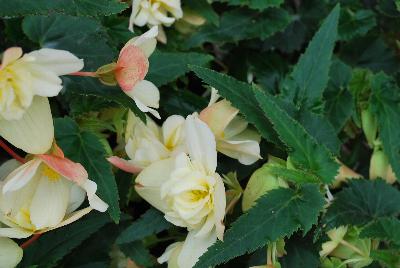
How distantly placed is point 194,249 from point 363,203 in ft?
0.75

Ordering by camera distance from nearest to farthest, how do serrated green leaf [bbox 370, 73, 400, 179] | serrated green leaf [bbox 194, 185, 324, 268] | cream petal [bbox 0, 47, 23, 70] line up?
cream petal [bbox 0, 47, 23, 70] < serrated green leaf [bbox 194, 185, 324, 268] < serrated green leaf [bbox 370, 73, 400, 179]

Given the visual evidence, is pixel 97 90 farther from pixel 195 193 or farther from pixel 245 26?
pixel 245 26

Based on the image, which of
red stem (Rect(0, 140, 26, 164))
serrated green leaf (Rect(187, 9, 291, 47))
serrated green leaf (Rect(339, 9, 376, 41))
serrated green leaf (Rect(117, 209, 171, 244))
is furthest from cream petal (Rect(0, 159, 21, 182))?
serrated green leaf (Rect(339, 9, 376, 41))

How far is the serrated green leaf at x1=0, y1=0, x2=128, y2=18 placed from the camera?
582 mm

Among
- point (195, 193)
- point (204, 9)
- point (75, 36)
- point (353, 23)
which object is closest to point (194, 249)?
point (195, 193)

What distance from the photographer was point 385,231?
73cm

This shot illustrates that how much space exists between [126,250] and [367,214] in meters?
0.28

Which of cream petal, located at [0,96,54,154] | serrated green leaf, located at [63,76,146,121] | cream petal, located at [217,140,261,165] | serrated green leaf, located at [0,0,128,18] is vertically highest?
serrated green leaf, located at [0,0,128,18]

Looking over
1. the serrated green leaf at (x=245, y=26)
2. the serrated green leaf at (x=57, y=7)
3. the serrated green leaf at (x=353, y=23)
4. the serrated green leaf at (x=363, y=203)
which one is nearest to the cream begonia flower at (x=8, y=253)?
the serrated green leaf at (x=57, y=7)

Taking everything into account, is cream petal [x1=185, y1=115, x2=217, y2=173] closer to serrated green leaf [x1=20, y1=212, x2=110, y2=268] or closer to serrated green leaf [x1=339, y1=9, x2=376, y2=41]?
serrated green leaf [x1=20, y1=212, x2=110, y2=268]

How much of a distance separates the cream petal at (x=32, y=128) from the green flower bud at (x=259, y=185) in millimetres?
222

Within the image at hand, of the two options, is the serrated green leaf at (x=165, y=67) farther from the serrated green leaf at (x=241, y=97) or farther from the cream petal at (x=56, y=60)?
the cream petal at (x=56, y=60)

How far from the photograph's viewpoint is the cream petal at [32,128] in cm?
57

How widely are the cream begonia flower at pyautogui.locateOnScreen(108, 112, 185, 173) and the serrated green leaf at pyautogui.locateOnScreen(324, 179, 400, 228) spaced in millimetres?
188
